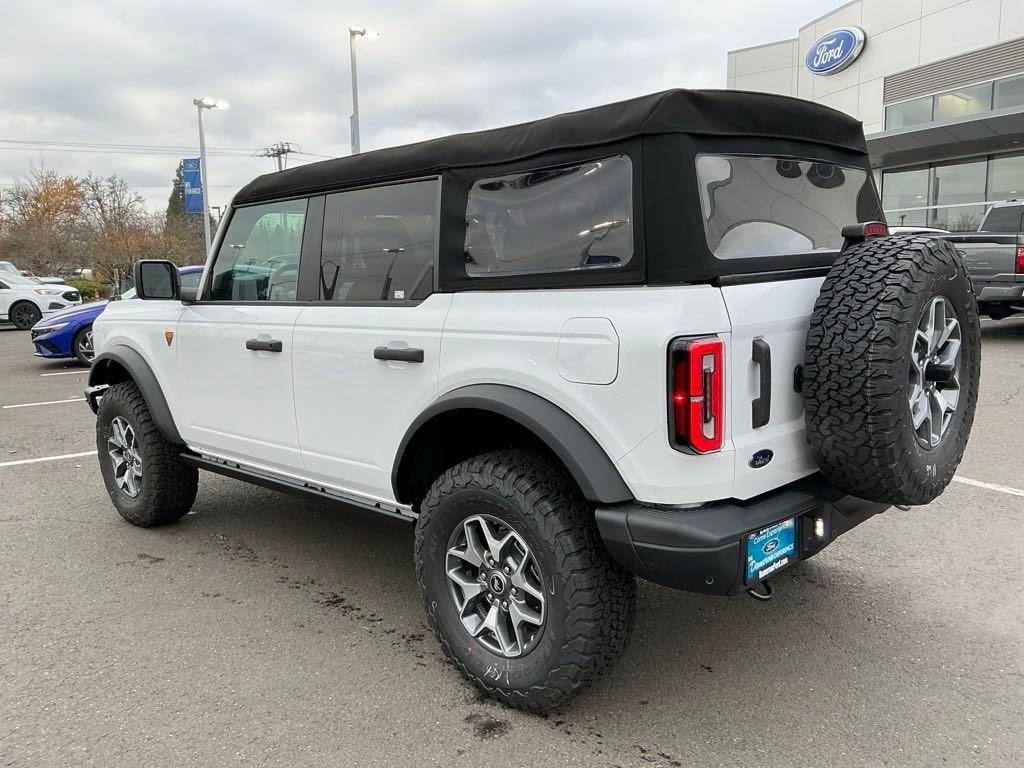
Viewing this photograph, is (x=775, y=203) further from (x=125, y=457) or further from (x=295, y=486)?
(x=125, y=457)

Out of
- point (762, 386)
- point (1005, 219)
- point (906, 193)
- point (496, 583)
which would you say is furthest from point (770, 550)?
point (906, 193)

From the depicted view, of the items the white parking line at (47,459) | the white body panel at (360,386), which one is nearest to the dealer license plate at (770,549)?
the white body panel at (360,386)

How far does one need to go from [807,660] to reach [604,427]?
142 cm

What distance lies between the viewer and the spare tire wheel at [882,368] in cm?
233

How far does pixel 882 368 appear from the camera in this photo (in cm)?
230

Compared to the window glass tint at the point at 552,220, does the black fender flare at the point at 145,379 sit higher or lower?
lower

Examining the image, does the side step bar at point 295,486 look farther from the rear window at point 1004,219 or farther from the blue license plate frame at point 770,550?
the rear window at point 1004,219

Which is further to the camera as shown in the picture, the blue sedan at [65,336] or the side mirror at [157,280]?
the blue sedan at [65,336]

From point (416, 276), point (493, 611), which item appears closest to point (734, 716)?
point (493, 611)

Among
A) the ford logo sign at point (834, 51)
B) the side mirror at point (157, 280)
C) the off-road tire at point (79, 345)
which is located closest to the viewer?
the side mirror at point (157, 280)

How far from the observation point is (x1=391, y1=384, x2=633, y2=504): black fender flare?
2402mm

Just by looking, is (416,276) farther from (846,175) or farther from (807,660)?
(807,660)

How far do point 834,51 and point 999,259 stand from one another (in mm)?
17488

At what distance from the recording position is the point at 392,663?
3.08 metres
